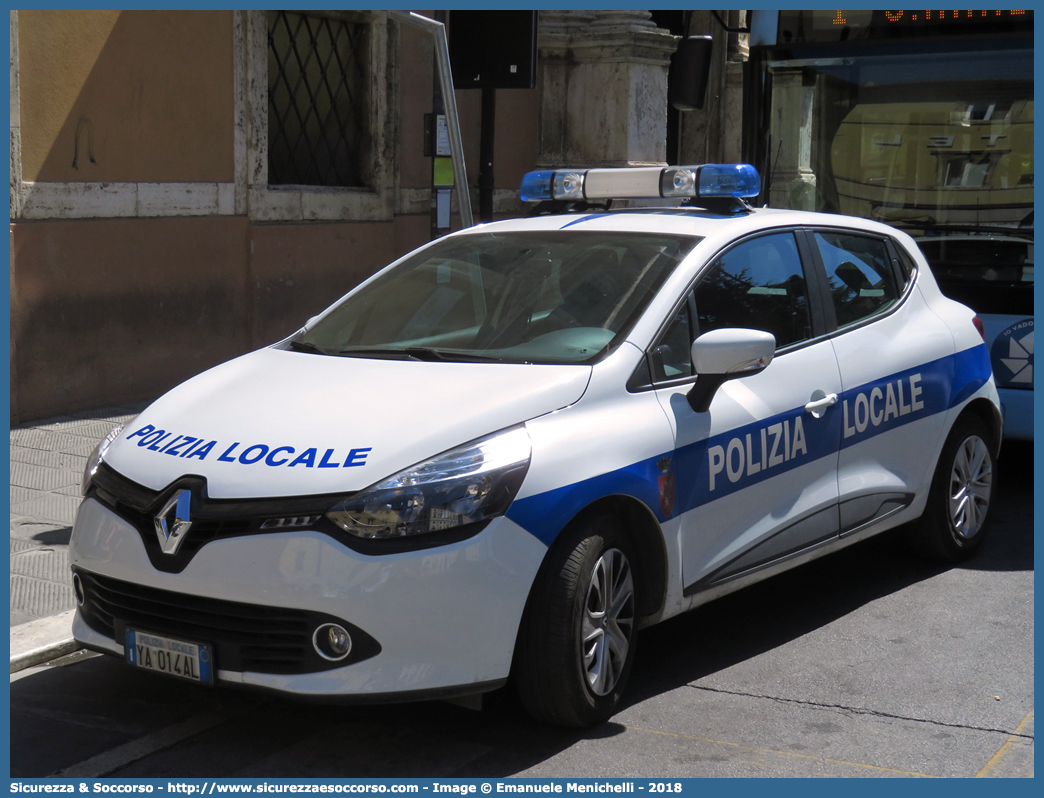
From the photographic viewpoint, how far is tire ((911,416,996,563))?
573cm

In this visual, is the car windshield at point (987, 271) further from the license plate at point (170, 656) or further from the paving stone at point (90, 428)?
the paving stone at point (90, 428)

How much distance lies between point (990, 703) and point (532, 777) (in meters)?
1.60

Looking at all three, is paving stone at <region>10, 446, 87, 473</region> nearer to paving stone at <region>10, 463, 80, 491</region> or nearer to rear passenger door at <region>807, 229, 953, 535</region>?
paving stone at <region>10, 463, 80, 491</region>

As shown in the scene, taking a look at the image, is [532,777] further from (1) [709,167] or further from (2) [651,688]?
(1) [709,167]

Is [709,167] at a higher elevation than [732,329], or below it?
higher

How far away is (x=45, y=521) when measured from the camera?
628cm

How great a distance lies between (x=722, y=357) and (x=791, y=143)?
432 centimetres

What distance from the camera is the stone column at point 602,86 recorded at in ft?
43.7

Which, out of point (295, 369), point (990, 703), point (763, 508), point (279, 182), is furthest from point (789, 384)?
point (279, 182)

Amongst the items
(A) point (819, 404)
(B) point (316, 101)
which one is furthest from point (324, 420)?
(B) point (316, 101)

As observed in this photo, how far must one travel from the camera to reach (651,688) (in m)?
4.39

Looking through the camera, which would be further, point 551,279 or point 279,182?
point 279,182
